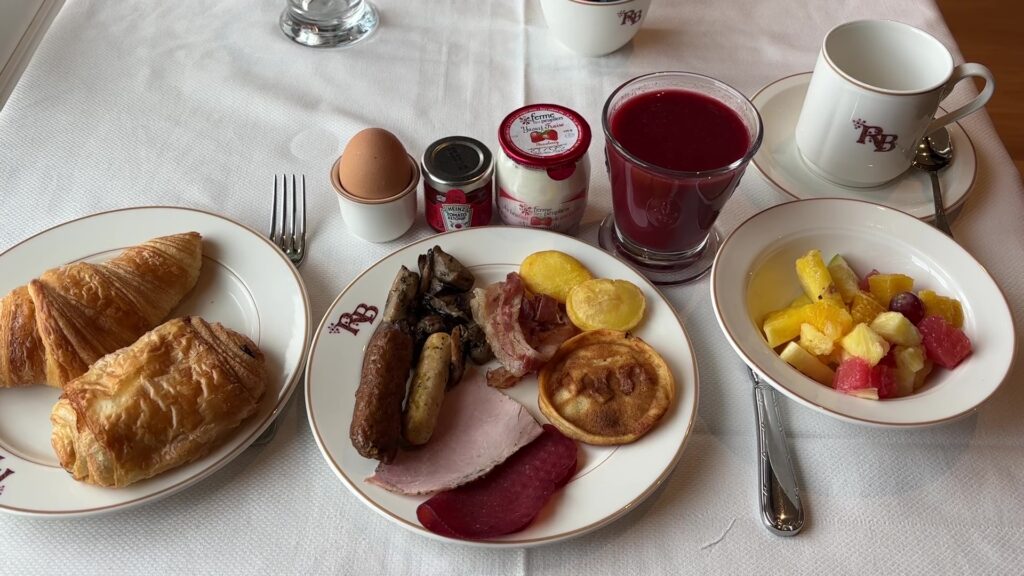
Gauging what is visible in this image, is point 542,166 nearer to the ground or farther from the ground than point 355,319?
farther from the ground

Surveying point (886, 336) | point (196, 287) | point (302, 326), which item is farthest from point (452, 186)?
point (886, 336)

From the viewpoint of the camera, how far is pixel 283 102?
5.30ft

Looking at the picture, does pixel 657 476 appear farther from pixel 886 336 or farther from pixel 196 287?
pixel 196 287

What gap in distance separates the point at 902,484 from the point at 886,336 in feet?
0.72

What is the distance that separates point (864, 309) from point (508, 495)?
617 mm

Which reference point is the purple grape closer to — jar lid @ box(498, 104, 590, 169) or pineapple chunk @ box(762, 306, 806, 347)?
pineapple chunk @ box(762, 306, 806, 347)

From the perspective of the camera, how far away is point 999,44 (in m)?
2.81

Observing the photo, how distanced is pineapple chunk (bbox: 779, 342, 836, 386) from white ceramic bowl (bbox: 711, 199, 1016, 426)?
20 millimetres

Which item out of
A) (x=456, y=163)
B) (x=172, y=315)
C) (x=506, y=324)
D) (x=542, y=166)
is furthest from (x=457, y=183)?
(x=172, y=315)

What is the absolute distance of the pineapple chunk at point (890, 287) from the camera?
3.73ft

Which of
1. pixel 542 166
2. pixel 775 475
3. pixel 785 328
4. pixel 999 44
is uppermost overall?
pixel 542 166

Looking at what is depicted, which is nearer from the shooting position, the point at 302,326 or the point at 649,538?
the point at 649,538

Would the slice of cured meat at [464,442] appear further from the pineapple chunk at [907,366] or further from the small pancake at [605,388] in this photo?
the pineapple chunk at [907,366]

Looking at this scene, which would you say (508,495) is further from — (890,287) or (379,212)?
(890,287)
